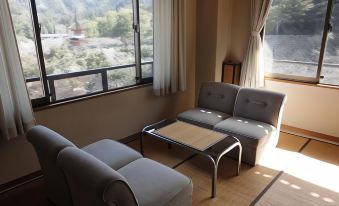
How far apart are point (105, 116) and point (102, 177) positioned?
5.51 feet

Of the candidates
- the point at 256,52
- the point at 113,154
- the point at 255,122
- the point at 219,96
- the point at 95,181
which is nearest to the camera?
the point at 95,181

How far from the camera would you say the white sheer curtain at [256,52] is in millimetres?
3225

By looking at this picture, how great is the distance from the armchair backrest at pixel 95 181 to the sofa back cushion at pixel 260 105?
1.92m

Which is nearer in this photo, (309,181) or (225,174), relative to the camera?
(309,181)

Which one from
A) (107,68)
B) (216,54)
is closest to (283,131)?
(216,54)

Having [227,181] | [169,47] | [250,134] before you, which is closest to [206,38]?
[169,47]

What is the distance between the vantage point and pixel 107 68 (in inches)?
112

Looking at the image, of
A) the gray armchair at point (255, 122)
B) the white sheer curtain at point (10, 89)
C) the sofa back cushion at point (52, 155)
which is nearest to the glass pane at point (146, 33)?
the gray armchair at point (255, 122)

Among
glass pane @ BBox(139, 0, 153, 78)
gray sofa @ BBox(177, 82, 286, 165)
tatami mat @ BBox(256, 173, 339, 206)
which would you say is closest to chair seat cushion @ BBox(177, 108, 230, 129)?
gray sofa @ BBox(177, 82, 286, 165)

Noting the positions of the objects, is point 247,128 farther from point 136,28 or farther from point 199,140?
point 136,28

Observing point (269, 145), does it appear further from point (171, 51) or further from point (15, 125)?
point (15, 125)

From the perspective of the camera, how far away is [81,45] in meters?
2.60

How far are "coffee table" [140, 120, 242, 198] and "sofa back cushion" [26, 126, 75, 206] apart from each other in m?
0.94

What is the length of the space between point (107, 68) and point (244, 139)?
1669 millimetres
